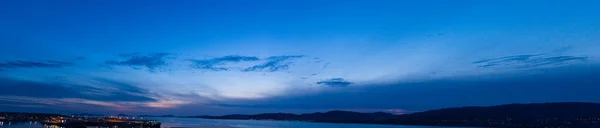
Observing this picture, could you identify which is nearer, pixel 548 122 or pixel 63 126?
pixel 63 126

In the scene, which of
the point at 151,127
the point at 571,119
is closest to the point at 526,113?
the point at 571,119

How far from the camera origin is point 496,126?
167750 mm

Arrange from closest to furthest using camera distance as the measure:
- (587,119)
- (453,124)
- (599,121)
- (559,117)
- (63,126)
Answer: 1. (63,126)
2. (599,121)
3. (587,119)
4. (559,117)
5. (453,124)

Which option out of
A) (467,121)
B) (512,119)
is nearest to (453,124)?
(467,121)

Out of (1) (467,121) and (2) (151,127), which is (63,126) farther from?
(1) (467,121)

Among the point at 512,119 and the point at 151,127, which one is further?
the point at 512,119

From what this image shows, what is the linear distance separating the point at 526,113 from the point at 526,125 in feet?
114

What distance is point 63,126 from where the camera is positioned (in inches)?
3834

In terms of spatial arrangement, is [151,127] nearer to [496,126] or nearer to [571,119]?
[496,126]

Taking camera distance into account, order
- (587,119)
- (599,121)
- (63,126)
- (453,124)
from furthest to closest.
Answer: (453,124), (587,119), (599,121), (63,126)

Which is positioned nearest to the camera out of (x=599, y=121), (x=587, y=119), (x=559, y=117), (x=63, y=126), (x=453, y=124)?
(x=63, y=126)

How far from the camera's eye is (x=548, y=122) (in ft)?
547

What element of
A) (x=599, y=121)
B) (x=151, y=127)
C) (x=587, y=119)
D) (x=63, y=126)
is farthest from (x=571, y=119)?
(x=63, y=126)

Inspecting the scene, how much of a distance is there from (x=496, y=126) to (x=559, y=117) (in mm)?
30388
